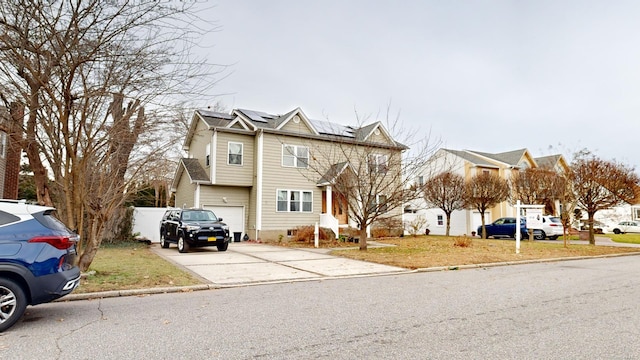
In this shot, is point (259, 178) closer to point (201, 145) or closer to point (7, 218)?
point (201, 145)

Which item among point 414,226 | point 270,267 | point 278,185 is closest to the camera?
point 270,267

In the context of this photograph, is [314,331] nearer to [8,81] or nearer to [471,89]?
[8,81]

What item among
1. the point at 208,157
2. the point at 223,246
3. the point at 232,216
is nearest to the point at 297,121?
the point at 208,157

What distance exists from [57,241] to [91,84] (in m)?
3.68

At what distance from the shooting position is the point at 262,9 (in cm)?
816

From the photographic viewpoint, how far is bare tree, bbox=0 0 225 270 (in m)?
6.52

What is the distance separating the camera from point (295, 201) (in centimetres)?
2256

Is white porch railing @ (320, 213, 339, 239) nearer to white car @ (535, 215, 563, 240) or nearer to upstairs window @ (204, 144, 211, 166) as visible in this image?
upstairs window @ (204, 144, 211, 166)

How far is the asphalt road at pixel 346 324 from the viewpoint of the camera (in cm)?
424

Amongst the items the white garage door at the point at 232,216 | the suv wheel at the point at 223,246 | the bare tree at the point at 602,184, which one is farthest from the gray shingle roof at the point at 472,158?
the suv wheel at the point at 223,246

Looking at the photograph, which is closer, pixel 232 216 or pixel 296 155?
→ pixel 232 216

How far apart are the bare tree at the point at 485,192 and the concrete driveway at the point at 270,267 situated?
15.9 meters

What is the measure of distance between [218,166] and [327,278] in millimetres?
13166

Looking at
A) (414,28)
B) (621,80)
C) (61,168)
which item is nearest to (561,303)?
(61,168)
